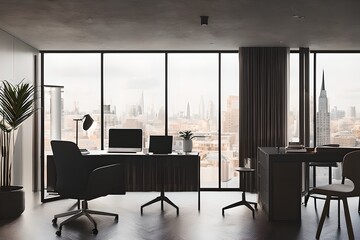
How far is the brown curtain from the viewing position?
296 inches

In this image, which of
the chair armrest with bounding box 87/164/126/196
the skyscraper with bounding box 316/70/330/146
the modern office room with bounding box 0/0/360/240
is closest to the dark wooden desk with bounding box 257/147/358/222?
the modern office room with bounding box 0/0/360/240

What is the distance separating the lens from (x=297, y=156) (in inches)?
210

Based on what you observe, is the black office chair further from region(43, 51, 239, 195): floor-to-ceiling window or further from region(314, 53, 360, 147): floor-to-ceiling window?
region(314, 53, 360, 147): floor-to-ceiling window

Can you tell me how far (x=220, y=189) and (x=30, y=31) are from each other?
4.02 metres

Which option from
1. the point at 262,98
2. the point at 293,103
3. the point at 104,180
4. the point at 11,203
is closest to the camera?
the point at 104,180

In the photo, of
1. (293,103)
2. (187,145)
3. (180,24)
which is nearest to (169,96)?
(187,145)

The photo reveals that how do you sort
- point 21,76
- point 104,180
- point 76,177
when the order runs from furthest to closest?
point 21,76 → point 104,180 → point 76,177

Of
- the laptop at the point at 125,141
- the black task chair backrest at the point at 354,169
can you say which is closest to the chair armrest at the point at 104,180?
the laptop at the point at 125,141

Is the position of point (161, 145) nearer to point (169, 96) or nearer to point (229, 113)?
point (169, 96)

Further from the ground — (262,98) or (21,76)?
(21,76)

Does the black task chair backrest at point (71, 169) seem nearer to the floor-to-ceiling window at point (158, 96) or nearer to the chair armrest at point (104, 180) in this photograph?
the chair armrest at point (104, 180)

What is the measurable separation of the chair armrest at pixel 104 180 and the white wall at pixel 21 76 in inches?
78.9

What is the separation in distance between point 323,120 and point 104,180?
14.5ft

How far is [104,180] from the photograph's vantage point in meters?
5.18
